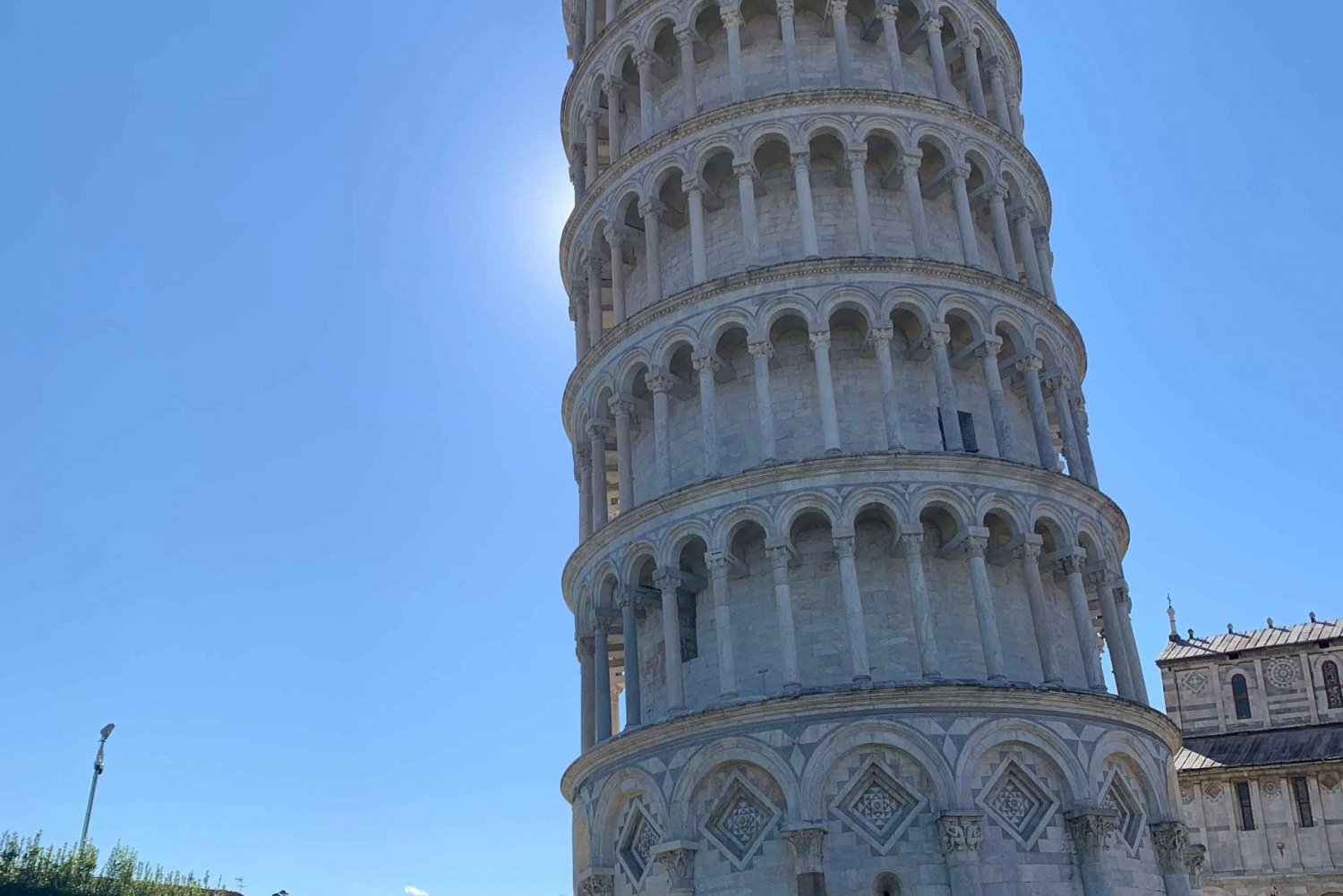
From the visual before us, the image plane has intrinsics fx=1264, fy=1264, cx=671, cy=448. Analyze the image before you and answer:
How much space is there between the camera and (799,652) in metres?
24.8

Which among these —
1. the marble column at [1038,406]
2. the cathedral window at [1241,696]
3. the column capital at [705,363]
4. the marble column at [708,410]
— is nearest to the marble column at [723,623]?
the marble column at [708,410]

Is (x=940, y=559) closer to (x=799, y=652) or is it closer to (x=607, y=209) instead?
(x=799, y=652)

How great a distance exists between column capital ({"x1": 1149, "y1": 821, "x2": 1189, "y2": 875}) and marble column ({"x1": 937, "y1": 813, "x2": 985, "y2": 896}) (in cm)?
472

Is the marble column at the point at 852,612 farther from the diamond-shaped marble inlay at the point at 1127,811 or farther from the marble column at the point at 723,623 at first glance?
the diamond-shaped marble inlay at the point at 1127,811

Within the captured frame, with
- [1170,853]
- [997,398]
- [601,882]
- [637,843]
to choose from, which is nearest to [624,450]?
[997,398]

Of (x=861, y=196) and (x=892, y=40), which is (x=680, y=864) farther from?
(x=892, y=40)

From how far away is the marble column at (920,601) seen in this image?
924 inches

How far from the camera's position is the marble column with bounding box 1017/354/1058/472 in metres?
27.6

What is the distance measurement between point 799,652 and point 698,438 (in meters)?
5.66

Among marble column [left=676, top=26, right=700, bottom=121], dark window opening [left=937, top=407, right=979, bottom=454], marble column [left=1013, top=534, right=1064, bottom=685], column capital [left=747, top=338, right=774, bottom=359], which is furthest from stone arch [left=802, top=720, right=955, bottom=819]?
marble column [left=676, top=26, right=700, bottom=121]

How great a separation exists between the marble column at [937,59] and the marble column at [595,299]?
9449mm

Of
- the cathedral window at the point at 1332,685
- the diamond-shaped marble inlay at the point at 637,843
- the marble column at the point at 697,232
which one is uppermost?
the marble column at the point at 697,232

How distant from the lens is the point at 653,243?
2980 centimetres

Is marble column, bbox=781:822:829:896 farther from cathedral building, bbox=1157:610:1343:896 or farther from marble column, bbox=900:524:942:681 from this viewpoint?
cathedral building, bbox=1157:610:1343:896
